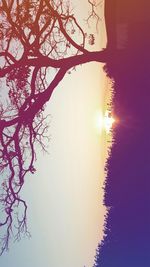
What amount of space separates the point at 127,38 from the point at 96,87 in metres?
0.30

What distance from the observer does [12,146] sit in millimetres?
2232

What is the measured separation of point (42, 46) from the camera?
2.20 metres

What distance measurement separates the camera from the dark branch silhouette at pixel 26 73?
7.14ft

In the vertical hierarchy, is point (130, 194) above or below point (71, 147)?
below

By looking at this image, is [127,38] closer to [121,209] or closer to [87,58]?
[87,58]

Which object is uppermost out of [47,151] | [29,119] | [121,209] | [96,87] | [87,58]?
[87,58]

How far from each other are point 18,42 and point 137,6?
2.12ft

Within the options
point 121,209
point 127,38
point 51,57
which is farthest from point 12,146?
point 127,38

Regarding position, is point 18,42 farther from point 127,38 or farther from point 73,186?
point 73,186

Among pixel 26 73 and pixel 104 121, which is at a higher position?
pixel 26 73

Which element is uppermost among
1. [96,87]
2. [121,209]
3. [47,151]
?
[96,87]

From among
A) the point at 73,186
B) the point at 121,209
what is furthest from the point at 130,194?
the point at 73,186

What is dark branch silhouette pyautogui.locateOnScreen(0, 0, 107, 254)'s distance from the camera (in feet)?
7.14

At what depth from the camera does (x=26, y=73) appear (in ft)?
Answer: 7.27
